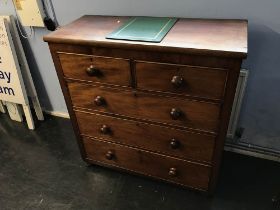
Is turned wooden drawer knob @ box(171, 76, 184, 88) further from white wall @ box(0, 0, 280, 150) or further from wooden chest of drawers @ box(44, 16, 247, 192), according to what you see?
white wall @ box(0, 0, 280, 150)

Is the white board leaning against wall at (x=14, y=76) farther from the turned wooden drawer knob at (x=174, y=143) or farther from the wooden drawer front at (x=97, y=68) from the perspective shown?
the turned wooden drawer knob at (x=174, y=143)

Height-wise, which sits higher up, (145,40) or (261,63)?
(145,40)

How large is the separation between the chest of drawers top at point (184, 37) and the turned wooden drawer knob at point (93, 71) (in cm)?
12

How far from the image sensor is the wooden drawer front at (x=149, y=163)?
1385 mm

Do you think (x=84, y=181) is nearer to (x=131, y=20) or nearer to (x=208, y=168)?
(x=208, y=168)

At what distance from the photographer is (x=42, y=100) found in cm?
219

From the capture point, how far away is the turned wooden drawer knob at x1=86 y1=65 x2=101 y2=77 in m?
1.18

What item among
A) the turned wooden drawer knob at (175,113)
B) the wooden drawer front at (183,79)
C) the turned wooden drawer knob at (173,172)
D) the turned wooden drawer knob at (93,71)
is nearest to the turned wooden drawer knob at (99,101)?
the turned wooden drawer knob at (93,71)

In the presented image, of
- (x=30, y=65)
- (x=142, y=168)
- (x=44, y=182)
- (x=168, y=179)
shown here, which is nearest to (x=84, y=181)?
(x=44, y=182)

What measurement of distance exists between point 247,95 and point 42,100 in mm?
1601

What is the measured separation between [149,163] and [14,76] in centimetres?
118

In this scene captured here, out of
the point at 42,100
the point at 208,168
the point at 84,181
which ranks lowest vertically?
the point at 84,181

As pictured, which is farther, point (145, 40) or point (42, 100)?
point (42, 100)

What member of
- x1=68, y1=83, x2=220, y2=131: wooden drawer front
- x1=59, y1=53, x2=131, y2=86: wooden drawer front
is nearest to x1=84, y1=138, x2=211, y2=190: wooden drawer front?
x1=68, y1=83, x2=220, y2=131: wooden drawer front
